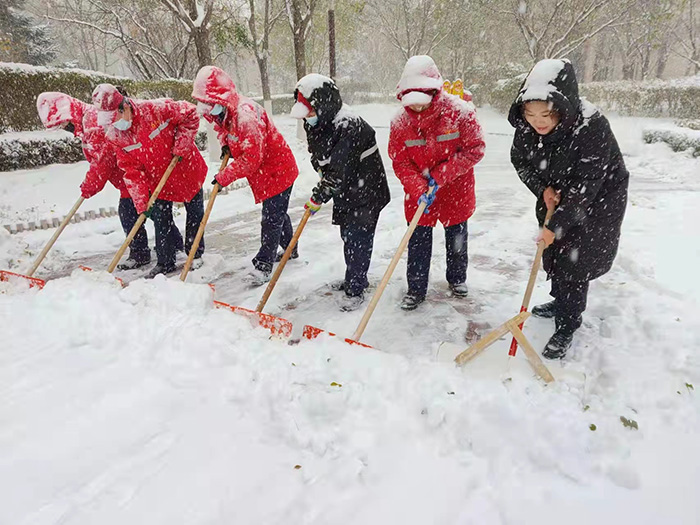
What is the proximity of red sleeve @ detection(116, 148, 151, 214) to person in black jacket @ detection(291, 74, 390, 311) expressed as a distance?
58.1 inches

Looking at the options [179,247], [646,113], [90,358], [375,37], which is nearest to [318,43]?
[375,37]

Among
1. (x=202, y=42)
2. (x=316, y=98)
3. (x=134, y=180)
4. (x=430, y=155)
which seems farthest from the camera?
(x=202, y=42)

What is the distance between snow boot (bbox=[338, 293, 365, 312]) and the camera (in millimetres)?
3178

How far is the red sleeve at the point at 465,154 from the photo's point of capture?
270 cm

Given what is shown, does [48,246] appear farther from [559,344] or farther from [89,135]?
[559,344]

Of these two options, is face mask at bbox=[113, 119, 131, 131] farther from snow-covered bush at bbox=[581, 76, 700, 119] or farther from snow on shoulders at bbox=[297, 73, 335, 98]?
snow-covered bush at bbox=[581, 76, 700, 119]

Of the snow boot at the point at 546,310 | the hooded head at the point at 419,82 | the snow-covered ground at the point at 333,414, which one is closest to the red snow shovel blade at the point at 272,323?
the snow-covered ground at the point at 333,414

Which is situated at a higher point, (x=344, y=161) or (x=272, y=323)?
(x=344, y=161)

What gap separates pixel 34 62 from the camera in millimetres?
16906

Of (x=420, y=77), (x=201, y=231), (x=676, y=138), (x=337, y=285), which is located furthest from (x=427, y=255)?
(x=676, y=138)

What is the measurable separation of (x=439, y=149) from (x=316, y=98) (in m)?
0.84

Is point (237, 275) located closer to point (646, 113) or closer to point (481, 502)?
point (481, 502)

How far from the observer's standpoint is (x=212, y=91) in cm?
321

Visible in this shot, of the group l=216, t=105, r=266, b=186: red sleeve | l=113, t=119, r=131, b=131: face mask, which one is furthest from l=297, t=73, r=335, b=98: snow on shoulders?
l=113, t=119, r=131, b=131: face mask
